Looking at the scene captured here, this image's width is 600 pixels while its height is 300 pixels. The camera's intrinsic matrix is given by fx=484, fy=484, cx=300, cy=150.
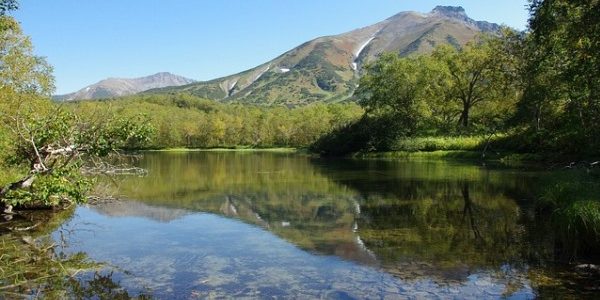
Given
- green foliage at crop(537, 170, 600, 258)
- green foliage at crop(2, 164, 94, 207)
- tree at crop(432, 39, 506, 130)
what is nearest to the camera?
green foliage at crop(537, 170, 600, 258)

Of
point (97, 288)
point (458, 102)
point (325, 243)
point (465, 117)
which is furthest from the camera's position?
point (458, 102)

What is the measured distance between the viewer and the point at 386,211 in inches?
1066

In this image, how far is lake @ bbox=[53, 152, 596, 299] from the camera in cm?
1393

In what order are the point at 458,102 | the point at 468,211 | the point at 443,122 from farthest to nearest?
the point at 458,102 → the point at 443,122 → the point at 468,211

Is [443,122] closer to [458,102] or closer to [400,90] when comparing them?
[458,102]

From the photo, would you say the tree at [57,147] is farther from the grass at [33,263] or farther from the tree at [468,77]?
the tree at [468,77]

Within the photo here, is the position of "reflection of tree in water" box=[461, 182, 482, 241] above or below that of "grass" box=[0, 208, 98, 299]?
above

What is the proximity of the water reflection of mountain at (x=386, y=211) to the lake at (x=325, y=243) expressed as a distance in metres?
0.08

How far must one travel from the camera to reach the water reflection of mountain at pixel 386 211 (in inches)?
682

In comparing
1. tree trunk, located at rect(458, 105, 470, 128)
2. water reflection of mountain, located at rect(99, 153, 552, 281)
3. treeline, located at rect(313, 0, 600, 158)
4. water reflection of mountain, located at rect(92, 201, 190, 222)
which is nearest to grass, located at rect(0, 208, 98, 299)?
water reflection of mountain, located at rect(92, 201, 190, 222)

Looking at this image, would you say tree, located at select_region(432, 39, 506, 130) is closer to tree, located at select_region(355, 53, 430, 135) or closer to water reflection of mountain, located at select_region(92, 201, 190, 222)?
tree, located at select_region(355, 53, 430, 135)

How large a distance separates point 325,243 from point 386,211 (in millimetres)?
8107

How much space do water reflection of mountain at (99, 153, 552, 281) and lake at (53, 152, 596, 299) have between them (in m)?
0.08

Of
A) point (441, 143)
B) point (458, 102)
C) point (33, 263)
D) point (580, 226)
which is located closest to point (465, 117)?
point (458, 102)
